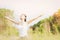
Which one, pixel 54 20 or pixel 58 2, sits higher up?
pixel 58 2

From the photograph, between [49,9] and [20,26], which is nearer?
[20,26]

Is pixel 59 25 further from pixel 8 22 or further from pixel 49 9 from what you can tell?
pixel 8 22

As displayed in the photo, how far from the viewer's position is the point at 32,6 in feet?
7.98

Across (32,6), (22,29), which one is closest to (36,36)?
(22,29)

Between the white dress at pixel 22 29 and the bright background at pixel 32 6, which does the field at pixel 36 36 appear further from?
the bright background at pixel 32 6

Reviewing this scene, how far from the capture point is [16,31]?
2.32 m

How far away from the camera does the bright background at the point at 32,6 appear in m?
2.40

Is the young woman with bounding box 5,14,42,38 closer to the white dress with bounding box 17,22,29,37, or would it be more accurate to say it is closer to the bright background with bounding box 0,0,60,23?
the white dress with bounding box 17,22,29,37

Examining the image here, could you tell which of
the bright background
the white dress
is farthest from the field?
the bright background

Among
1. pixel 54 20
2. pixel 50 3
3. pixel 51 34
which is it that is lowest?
pixel 51 34

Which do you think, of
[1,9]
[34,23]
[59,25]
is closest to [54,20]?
[59,25]

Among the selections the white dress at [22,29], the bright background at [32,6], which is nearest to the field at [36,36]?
the white dress at [22,29]

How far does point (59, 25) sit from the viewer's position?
2.38 metres

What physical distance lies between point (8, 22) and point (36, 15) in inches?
12.6
